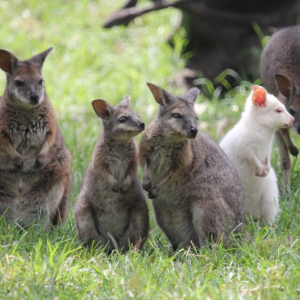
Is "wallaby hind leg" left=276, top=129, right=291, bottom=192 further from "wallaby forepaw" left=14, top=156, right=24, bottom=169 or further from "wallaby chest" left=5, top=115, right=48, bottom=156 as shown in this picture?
"wallaby forepaw" left=14, top=156, right=24, bottom=169

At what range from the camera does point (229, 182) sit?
5.15 m

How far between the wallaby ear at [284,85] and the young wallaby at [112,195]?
2.08m

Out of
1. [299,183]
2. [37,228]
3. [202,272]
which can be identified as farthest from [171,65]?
[202,272]

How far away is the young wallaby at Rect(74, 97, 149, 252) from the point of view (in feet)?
16.6

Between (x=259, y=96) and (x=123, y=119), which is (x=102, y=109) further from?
(x=259, y=96)

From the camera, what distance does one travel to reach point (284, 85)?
22.0ft

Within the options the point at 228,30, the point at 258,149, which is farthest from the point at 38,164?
the point at 228,30

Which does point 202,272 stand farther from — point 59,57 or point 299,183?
point 59,57

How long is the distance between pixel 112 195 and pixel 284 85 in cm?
243

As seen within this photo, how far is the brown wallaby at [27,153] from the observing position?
5352 millimetres

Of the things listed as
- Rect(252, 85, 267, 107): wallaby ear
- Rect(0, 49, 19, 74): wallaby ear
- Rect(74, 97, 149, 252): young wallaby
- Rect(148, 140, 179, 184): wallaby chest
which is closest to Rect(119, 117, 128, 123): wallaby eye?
Rect(74, 97, 149, 252): young wallaby

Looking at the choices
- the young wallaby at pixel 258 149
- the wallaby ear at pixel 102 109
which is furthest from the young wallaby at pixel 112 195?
the young wallaby at pixel 258 149

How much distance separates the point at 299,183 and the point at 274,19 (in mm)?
3615

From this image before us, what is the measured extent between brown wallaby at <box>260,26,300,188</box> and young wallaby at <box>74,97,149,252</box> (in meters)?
1.93
